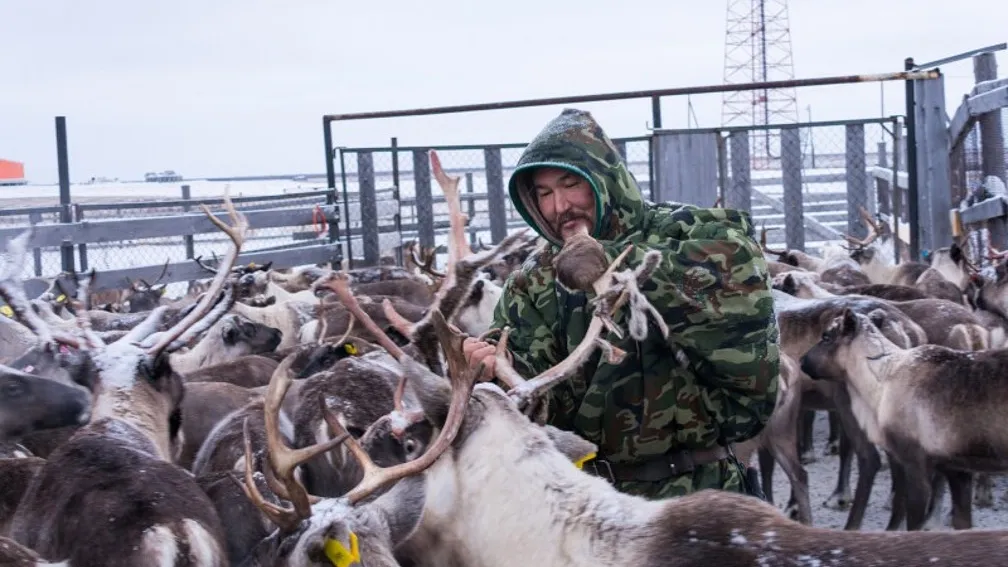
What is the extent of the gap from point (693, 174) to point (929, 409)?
18.3ft

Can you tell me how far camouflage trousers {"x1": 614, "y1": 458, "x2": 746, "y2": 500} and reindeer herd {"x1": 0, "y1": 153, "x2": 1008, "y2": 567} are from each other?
0.33 m

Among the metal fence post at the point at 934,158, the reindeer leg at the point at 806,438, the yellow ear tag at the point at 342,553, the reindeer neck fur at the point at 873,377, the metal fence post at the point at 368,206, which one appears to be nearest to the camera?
the yellow ear tag at the point at 342,553

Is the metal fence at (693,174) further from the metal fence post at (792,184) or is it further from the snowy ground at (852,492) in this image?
the snowy ground at (852,492)

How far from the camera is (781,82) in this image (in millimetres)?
10859

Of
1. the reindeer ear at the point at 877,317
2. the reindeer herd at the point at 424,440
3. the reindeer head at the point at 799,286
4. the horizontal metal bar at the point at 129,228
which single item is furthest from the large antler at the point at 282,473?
the horizontal metal bar at the point at 129,228

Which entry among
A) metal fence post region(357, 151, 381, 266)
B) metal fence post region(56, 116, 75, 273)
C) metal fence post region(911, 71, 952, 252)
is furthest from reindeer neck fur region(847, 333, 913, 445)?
metal fence post region(56, 116, 75, 273)

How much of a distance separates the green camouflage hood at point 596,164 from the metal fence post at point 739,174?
8.31m

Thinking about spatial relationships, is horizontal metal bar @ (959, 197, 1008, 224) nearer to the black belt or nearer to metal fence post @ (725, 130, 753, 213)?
metal fence post @ (725, 130, 753, 213)

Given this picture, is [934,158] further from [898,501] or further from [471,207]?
[471,207]

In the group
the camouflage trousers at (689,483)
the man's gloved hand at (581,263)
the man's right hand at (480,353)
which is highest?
the man's gloved hand at (581,263)

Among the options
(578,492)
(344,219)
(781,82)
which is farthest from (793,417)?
(344,219)

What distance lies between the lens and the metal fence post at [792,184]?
1170cm

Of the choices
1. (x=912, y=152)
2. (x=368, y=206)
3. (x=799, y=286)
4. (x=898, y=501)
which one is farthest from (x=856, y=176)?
(x=898, y=501)

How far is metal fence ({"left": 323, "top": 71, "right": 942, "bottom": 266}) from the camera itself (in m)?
11.4
